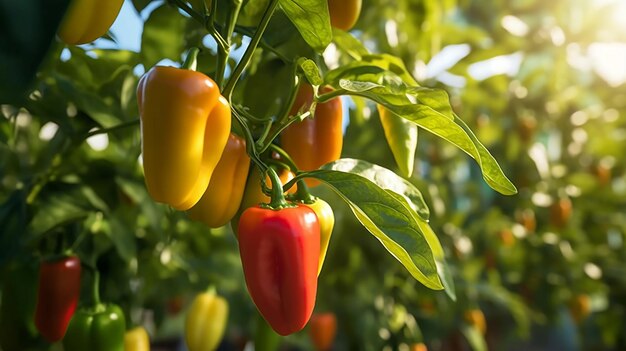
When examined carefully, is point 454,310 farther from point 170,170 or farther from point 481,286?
point 170,170

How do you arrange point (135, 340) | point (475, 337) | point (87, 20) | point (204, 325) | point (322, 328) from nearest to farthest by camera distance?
point (87, 20) < point (135, 340) < point (204, 325) < point (322, 328) < point (475, 337)

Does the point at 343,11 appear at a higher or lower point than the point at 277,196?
higher

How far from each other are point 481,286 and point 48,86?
122 centimetres

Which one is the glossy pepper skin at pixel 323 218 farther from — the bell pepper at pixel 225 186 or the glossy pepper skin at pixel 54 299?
the glossy pepper skin at pixel 54 299

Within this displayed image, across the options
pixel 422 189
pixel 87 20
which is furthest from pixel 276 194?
pixel 422 189

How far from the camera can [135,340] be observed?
100 centimetres

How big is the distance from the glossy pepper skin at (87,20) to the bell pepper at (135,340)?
593 mm

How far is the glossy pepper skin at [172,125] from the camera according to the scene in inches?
22.0

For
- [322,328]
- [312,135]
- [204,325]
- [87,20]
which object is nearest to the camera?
[87,20]

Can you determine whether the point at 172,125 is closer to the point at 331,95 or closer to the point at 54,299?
the point at 331,95

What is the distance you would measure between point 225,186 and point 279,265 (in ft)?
0.38

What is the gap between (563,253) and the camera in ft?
7.13

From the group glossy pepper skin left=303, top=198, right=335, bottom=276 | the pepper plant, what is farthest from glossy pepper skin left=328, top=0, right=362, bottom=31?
glossy pepper skin left=303, top=198, right=335, bottom=276

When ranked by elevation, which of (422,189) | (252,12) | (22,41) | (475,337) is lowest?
(475,337)
